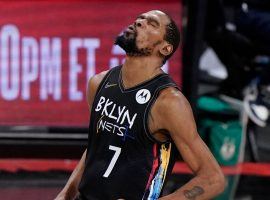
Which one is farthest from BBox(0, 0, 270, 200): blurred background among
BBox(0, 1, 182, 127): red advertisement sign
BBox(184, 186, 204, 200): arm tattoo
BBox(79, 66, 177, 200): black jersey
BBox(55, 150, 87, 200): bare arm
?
BBox(184, 186, 204, 200): arm tattoo

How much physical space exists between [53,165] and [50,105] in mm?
473

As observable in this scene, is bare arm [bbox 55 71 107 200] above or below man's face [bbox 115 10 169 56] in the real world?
below

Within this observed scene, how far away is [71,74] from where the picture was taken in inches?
245

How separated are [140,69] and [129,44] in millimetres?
132

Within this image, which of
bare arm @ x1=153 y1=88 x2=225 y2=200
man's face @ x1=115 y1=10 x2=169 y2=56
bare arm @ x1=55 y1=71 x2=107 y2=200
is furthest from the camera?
bare arm @ x1=55 y1=71 x2=107 y2=200

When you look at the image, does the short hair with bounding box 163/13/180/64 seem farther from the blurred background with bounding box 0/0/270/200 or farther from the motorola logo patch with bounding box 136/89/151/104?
the blurred background with bounding box 0/0/270/200

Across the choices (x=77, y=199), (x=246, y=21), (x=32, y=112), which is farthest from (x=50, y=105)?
(x=77, y=199)

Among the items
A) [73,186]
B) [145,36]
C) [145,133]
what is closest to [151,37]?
[145,36]

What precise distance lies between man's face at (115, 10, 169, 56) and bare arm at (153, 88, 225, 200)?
0.24 m

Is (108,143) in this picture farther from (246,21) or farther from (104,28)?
(246,21)

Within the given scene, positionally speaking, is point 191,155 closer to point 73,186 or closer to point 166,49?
point 166,49

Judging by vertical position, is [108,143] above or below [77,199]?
above

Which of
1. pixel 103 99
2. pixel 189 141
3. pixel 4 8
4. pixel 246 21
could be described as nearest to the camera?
pixel 189 141

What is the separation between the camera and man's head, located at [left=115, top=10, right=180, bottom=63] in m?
3.19
